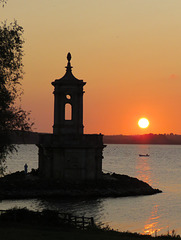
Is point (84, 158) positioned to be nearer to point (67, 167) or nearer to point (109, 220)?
point (67, 167)

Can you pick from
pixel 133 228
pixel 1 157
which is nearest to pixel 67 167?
pixel 133 228

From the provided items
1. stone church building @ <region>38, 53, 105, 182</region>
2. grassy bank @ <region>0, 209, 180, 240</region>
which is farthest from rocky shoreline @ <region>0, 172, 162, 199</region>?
grassy bank @ <region>0, 209, 180, 240</region>

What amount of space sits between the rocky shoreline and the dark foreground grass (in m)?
26.9

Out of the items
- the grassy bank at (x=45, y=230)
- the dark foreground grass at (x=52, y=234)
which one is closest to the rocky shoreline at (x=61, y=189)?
the grassy bank at (x=45, y=230)

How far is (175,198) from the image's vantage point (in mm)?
73500

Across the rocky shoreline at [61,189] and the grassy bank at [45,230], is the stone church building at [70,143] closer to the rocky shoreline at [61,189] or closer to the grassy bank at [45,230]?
the rocky shoreline at [61,189]

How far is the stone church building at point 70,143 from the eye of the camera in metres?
65.8

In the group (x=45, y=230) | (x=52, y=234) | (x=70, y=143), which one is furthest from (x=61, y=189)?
(x=52, y=234)

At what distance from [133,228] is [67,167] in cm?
2051

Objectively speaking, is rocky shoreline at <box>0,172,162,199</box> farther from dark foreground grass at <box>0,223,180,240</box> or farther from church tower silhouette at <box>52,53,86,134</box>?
dark foreground grass at <box>0,223,180,240</box>

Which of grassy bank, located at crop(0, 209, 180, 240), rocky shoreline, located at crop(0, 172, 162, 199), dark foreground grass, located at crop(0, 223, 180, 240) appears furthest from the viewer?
rocky shoreline, located at crop(0, 172, 162, 199)

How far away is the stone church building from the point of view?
65812mm

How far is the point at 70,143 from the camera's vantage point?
2589 inches

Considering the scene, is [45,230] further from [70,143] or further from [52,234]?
[70,143]
